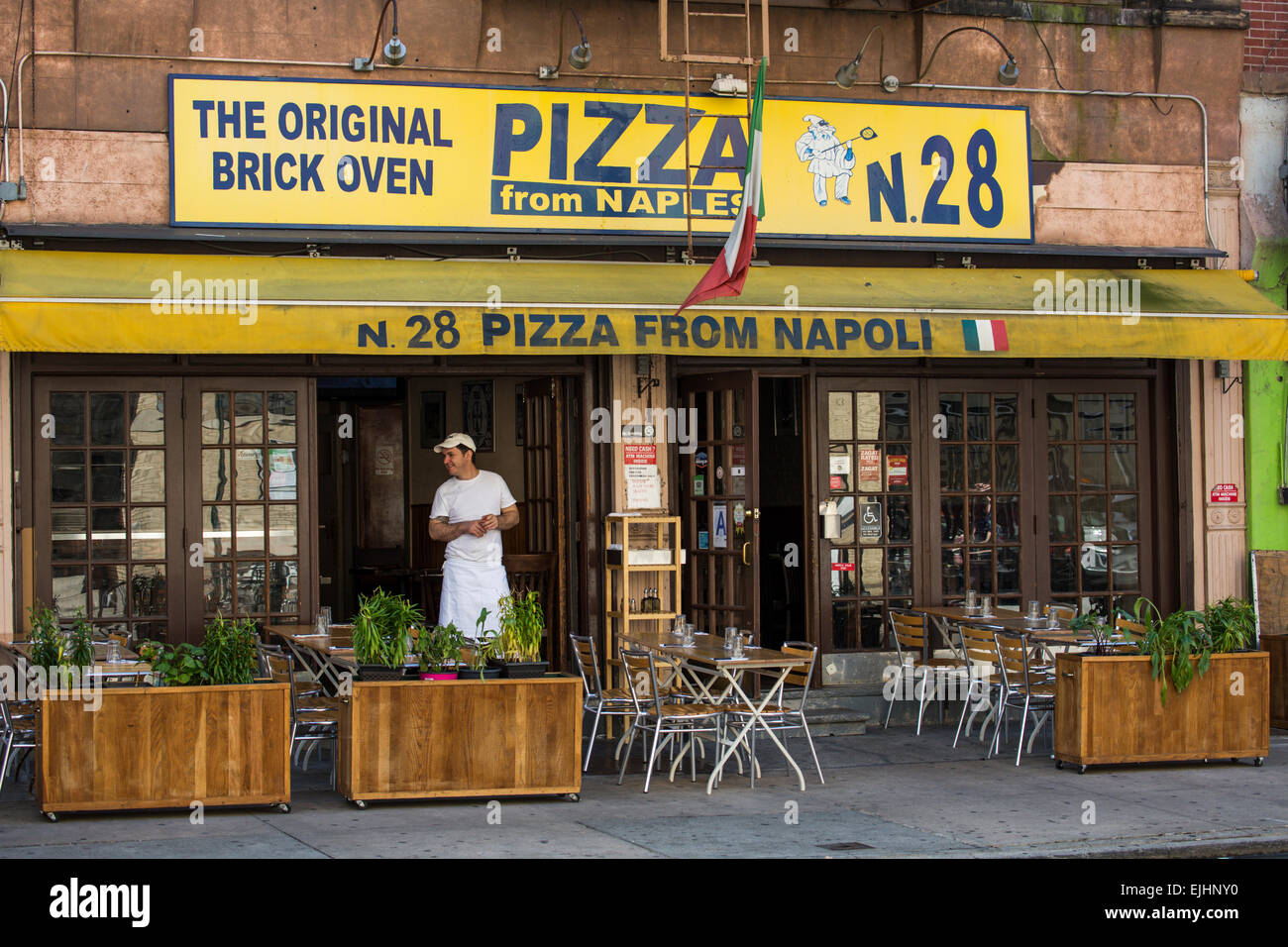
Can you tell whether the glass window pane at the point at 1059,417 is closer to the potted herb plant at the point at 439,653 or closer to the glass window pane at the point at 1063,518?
the glass window pane at the point at 1063,518

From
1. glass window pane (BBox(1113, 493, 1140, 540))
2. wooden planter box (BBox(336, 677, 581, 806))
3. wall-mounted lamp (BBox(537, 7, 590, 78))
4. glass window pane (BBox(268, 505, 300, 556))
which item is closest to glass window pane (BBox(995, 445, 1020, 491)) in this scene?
glass window pane (BBox(1113, 493, 1140, 540))

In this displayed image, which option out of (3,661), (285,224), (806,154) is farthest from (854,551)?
(3,661)

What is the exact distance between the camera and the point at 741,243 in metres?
10.3

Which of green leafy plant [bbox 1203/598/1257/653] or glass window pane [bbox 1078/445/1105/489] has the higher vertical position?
glass window pane [bbox 1078/445/1105/489]

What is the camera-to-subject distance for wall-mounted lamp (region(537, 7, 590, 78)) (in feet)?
39.2

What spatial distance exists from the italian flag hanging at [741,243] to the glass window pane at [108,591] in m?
4.54

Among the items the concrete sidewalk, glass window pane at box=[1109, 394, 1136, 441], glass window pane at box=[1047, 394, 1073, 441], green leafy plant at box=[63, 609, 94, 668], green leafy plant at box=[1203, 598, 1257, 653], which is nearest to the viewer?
the concrete sidewalk

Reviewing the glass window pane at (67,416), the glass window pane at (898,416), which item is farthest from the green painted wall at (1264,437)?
the glass window pane at (67,416)

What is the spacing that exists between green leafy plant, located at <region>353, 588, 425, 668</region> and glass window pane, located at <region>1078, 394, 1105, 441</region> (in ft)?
22.5

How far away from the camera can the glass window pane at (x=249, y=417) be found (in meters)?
11.6

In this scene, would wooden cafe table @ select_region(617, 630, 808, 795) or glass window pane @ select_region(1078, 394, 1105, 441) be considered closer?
wooden cafe table @ select_region(617, 630, 808, 795)

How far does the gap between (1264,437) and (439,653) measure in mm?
8029

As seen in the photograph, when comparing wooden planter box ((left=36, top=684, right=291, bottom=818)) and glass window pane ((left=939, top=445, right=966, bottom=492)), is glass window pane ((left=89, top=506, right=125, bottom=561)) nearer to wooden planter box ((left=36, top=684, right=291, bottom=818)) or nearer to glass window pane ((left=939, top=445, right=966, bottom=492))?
wooden planter box ((left=36, top=684, right=291, bottom=818))

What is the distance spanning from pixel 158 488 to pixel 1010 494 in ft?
22.7
